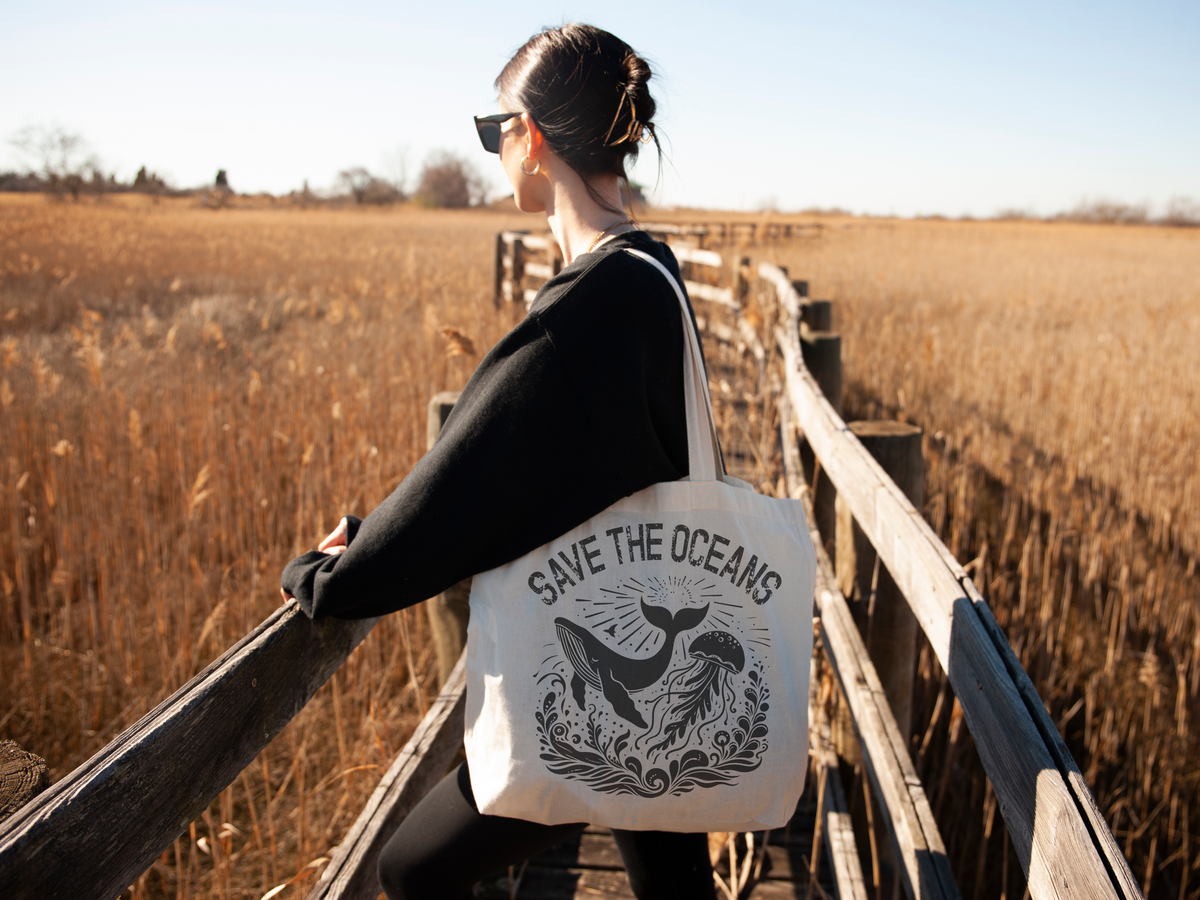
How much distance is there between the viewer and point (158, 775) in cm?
79

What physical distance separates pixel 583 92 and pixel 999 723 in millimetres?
1038

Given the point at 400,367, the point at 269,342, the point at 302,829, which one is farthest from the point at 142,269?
the point at 302,829

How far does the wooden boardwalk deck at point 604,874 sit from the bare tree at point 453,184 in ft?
217

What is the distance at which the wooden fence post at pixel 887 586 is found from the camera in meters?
2.00

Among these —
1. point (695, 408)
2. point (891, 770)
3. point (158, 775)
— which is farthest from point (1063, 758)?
point (158, 775)

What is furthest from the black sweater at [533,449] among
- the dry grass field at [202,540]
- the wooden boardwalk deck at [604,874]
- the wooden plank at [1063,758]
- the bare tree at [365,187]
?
the bare tree at [365,187]

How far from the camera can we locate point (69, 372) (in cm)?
571

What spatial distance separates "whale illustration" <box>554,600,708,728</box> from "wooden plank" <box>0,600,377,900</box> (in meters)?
0.40

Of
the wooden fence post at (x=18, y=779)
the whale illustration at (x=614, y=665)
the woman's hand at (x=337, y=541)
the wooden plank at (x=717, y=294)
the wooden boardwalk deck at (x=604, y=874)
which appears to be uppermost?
the wooden plank at (x=717, y=294)

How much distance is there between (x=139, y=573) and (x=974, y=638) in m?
3.04

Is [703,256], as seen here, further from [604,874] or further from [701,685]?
[701,685]

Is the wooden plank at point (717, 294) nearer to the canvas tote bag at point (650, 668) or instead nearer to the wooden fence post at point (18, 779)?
the canvas tote bag at point (650, 668)

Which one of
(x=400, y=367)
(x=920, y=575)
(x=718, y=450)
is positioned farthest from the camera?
(x=400, y=367)

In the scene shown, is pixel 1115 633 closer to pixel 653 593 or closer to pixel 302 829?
pixel 653 593
